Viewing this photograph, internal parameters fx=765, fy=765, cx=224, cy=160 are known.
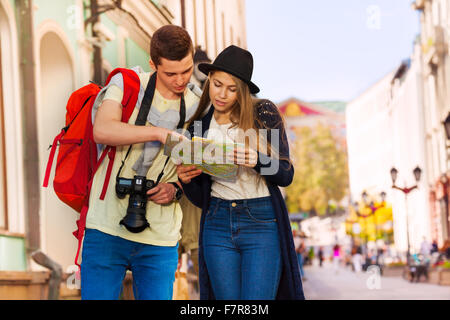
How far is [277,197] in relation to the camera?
3195 millimetres

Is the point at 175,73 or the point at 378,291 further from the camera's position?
the point at 378,291

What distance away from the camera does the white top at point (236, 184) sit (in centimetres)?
321

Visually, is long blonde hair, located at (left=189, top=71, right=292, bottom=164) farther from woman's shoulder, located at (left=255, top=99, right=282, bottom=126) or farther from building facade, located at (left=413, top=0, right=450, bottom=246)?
building facade, located at (left=413, top=0, right=450, bottom=246)

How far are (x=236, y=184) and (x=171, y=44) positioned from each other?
2.11ft

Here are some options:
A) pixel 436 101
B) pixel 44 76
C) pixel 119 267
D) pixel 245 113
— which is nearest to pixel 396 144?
pixel 436 101

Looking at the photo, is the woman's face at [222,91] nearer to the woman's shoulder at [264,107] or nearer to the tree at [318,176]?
the woman's shoulder at [264,107]

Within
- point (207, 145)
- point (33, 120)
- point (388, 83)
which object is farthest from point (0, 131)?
point (388, 83)

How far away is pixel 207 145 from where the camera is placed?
2.97 m

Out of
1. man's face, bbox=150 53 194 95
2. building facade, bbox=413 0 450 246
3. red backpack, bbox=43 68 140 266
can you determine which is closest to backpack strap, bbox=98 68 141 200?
red backpack, bbox=43 68 140 266

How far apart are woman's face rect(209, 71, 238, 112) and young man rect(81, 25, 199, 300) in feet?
0.43

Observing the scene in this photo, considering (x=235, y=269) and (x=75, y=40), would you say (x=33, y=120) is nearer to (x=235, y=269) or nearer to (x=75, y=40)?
(x=75, y=40)

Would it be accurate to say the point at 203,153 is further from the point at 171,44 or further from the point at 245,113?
the point at 171,44

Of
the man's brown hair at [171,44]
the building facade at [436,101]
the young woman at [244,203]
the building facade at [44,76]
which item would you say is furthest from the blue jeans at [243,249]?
the building facade at [436,101]
